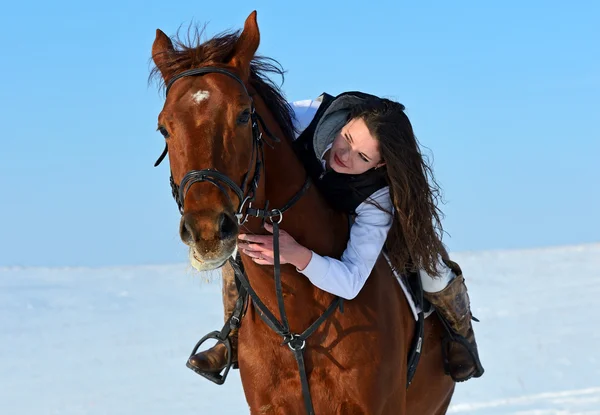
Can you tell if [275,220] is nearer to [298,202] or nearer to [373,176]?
[298,202]

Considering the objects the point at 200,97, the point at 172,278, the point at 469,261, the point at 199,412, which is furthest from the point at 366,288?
the point at 469,261

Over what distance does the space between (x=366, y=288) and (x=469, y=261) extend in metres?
13.7

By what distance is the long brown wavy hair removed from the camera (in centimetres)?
387

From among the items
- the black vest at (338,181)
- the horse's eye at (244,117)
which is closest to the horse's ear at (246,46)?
the horse's eye at (244,117)

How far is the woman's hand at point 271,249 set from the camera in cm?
350

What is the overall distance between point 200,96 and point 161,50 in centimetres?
51

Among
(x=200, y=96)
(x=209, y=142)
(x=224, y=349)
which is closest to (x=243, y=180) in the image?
(x=209, y=142)

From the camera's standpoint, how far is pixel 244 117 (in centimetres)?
315

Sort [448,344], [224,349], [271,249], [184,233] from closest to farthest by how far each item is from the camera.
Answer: [184,233] → [271,249] → [224,349] → [448,344]

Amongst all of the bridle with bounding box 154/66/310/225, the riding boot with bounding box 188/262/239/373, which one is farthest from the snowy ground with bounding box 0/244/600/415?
the bridle with bounding box 154/66/310/225

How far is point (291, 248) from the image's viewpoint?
350 cm

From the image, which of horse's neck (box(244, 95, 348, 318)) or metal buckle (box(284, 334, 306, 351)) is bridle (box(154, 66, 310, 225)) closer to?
horse's neck (box(244, 95, 348, 318))

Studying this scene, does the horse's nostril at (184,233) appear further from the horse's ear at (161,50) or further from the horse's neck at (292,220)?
the horse's ear at (161,50)

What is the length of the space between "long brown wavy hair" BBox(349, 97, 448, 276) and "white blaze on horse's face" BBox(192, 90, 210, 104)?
102cm
